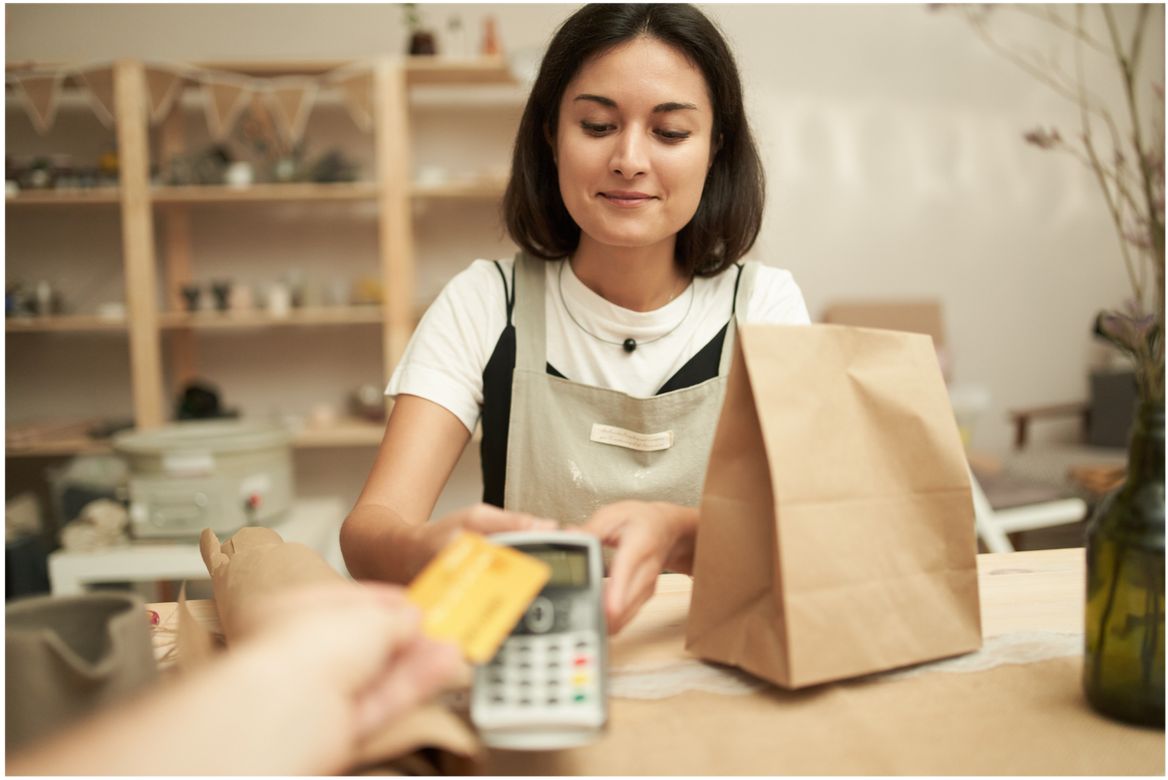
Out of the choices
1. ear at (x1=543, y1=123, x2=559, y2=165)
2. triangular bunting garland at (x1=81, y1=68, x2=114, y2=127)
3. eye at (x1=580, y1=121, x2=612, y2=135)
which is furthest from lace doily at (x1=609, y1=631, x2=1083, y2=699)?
triangular bunting garland at (x1=81, y1=68, x2=114, y2=127)

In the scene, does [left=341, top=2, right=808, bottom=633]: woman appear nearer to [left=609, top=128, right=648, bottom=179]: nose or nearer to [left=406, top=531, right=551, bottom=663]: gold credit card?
[left=609, top=128, right=648, bottom=179]: nose

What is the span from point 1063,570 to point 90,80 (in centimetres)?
323

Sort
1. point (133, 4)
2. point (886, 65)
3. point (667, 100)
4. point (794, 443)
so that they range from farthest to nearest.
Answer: point (886, 65)
point (133, 4)
point (667, 100)
point (794, 443)

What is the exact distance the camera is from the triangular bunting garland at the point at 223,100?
278cm

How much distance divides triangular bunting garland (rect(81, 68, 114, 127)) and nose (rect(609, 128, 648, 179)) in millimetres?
2511

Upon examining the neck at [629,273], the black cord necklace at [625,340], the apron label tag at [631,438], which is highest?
the neck at [629,273]

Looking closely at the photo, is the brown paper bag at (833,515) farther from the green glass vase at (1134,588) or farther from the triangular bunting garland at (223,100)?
the triangular bunting garland at (223,100)

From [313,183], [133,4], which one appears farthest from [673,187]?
[133,4]

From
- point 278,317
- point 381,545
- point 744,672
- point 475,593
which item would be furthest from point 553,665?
point 278,317

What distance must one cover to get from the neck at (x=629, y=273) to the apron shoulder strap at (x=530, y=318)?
77mm

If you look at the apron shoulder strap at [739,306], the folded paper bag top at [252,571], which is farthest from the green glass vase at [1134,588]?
the apron shoulder strap at [739,306]

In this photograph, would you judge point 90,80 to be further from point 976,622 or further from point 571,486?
point 976,622

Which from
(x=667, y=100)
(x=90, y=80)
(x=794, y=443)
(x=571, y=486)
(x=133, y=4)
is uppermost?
(x=133, y=4)

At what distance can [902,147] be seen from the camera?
3.45 metres
